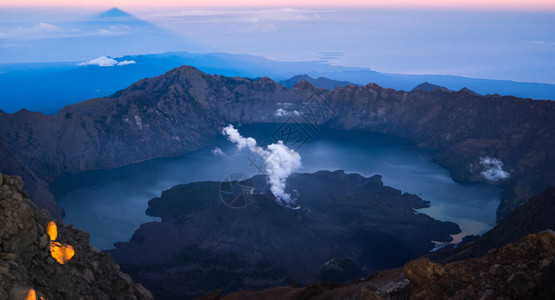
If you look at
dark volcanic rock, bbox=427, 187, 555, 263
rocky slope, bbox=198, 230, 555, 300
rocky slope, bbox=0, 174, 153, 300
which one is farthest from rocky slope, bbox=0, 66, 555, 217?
rocky slope, bbox=198, 230, 555, 300

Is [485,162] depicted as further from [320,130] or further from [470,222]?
[320,130]

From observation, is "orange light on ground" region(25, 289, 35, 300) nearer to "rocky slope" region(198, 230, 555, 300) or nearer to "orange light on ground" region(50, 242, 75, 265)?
"orange light on ground" region(50, 242, 75, 265)

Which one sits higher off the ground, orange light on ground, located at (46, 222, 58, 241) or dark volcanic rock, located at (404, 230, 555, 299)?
dark volcanic rock, located at (404, 230, 555, 299)

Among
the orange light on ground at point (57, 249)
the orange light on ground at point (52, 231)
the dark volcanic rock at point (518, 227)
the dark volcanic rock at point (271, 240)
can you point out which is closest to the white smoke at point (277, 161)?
the dark volcanic rock at point (271, 240)

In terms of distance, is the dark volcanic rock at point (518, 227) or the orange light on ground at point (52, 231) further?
the dark volcanic rock at point (518, 227)

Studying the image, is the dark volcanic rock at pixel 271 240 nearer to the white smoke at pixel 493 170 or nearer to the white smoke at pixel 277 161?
the white smoke at pixel 277 161

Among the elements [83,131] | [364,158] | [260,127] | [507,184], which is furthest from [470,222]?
[83,131]
